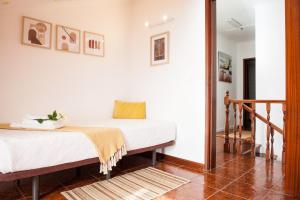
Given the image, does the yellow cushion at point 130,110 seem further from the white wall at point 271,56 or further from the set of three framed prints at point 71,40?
the white wall at point 271,56

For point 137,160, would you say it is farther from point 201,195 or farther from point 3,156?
point 3,156

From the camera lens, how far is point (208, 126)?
257 centimetres

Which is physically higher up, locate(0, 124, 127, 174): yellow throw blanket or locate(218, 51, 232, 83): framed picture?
locate(218, 51, 232, 83): framed picture

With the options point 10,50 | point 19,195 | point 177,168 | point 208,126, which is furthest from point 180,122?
point 10,50

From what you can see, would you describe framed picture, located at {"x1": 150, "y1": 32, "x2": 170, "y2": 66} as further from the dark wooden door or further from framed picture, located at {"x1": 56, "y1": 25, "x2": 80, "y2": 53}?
the dark wooden door

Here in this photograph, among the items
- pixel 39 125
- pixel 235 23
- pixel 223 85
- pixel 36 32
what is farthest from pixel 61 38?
pixel 223 85

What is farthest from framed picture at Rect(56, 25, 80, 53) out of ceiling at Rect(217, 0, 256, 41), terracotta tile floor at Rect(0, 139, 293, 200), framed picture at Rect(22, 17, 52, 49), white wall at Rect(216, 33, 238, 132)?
white wall at Rect(216, 33, 238, 132)

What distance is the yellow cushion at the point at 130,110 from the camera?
3305 mm

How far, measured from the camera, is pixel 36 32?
2746mm

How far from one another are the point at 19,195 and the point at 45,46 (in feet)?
6.27

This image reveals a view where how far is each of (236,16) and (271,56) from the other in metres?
1.28

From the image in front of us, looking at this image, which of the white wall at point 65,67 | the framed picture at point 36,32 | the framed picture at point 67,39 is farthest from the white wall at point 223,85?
the framed picture at point 36,32

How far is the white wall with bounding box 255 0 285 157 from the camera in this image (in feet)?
12.4

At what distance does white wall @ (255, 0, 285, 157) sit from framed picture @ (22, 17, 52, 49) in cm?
386
